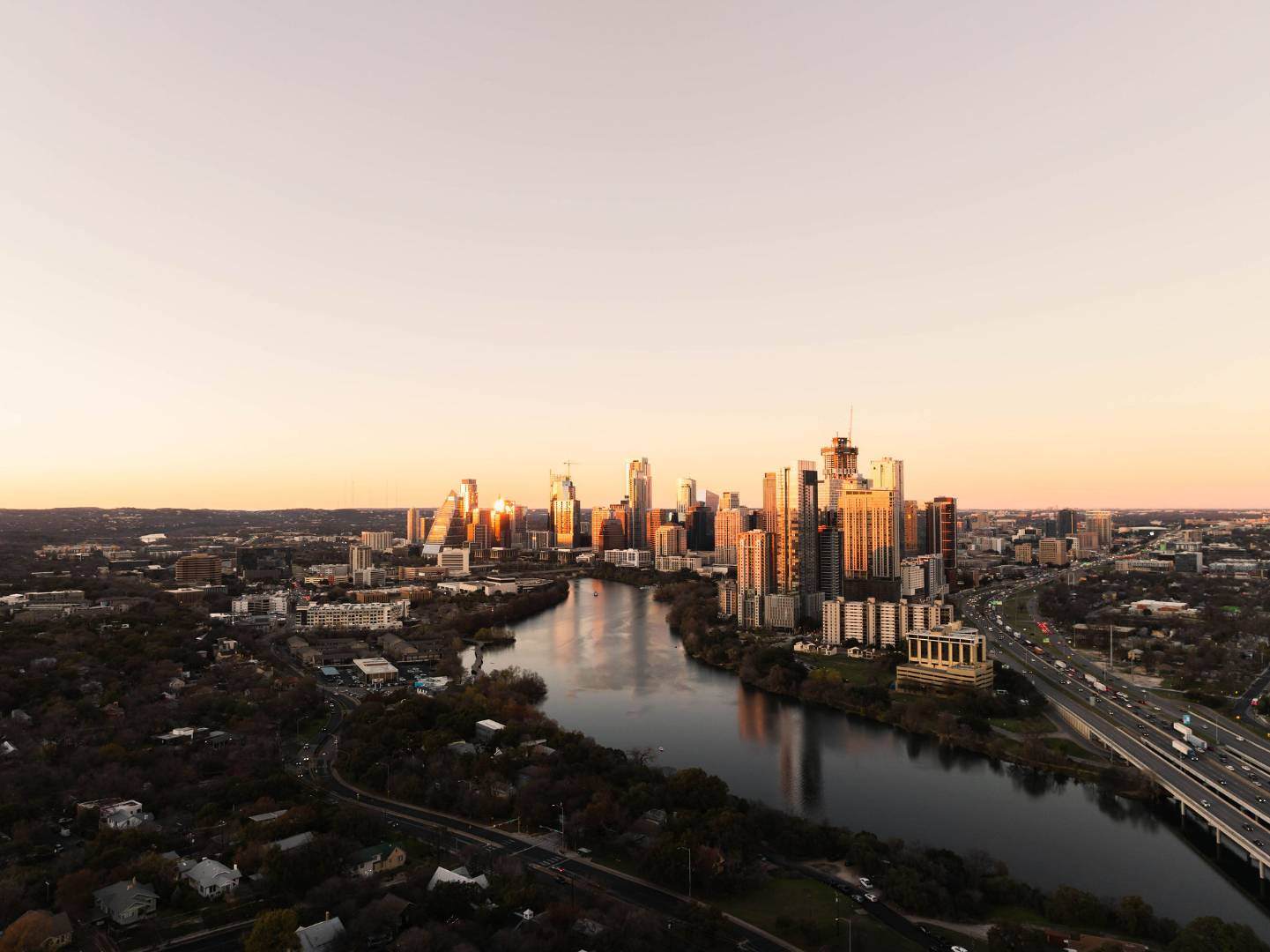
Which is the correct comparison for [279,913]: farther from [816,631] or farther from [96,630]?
[816,631]

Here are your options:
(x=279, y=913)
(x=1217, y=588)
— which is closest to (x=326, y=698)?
(x=279, y=913)

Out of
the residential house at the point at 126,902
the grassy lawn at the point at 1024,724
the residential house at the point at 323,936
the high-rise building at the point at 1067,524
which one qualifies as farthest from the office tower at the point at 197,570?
the high-rise building at the point at 1067,524

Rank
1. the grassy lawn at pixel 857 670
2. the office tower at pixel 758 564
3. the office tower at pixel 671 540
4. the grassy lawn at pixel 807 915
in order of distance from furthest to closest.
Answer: the office tower at pixel 671 540
the office tower at pixel 758 564
the grassy lawn at pixel 857 670
the grassy lawn at pixel 807 915

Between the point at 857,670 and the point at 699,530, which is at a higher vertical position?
the point at 699,530

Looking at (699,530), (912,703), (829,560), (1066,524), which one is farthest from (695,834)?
(1066,524)

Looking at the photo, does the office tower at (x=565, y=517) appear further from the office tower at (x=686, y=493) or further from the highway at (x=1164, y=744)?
the highway at (x=1164, y=744)

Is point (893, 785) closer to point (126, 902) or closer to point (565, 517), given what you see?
point (126, 902)

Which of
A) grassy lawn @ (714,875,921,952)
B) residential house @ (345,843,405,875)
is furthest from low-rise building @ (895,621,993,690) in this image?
residential house @ (345,843,405,875)
